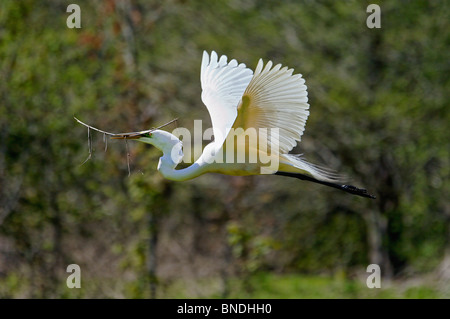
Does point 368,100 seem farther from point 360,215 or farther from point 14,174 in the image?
point 14,174

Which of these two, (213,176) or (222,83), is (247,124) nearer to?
(222,83)

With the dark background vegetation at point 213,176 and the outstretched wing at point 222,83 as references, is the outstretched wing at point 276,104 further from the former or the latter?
the dark background vegetation at point 213,176

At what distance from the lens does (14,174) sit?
8.15 metres

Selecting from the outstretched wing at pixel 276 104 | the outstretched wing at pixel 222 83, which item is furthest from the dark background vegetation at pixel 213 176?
the outstretched wing at pixel 276 104

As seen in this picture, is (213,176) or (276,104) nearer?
(276,104)

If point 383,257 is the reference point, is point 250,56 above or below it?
above

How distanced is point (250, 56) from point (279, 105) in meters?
5.74

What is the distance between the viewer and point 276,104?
13.8 ft

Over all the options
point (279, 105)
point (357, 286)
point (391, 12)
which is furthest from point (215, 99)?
point (391, 12)

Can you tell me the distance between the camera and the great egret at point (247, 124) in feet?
13.6

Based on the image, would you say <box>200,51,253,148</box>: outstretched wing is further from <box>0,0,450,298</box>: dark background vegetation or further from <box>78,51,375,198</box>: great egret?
<box>0,0,450,298</box>: dark background vegetation

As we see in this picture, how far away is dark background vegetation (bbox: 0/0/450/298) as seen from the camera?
817 centimetres

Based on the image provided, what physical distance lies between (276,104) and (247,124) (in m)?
0.20

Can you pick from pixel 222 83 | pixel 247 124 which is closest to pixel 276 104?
pixel 247 124
